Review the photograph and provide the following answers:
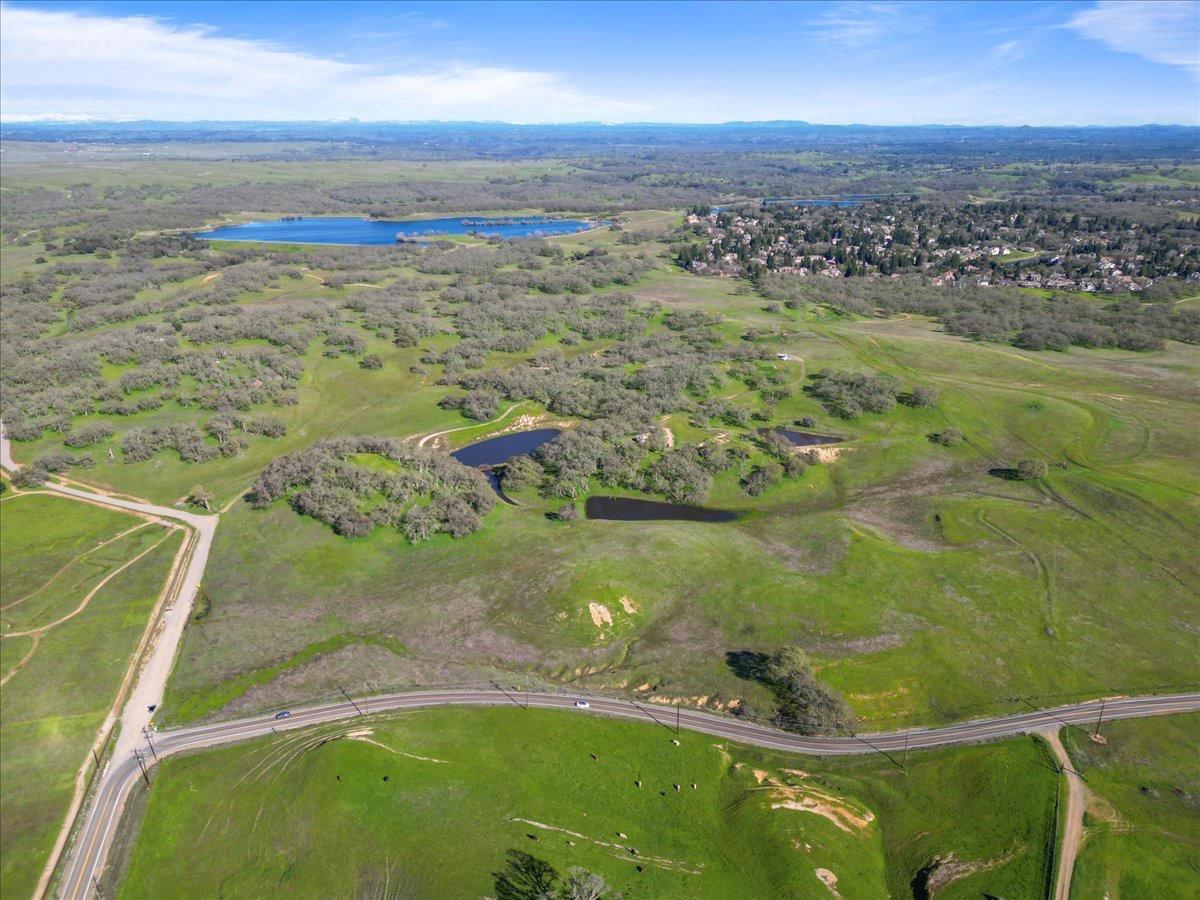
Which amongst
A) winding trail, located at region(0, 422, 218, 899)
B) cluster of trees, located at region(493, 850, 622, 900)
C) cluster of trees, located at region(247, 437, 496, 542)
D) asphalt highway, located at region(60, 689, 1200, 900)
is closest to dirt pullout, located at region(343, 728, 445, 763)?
asphalt highway, located at region(60, 689, 1200, 900)

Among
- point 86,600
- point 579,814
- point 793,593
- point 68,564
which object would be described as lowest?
point 579,814

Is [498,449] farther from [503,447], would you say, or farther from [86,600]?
[86,600]

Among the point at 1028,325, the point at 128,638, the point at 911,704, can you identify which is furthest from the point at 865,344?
the point at 128,638

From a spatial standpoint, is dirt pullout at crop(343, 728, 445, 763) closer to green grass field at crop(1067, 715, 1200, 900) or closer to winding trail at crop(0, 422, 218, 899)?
winding trail at crop(0, 422, 218, 899)

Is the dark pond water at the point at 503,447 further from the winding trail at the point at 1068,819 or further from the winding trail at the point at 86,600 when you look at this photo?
the winding trail at the point at 1068,819

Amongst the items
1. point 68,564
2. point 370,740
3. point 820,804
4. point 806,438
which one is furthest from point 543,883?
point 806,438

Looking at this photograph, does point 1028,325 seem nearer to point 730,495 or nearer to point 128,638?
point 730,495
